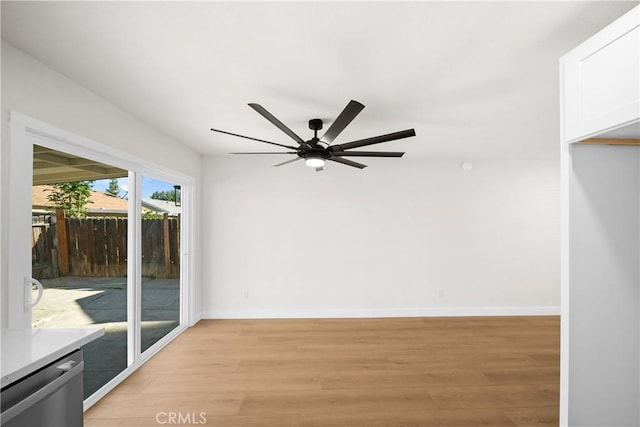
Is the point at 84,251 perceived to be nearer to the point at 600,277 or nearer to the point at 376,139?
the point at 376,139

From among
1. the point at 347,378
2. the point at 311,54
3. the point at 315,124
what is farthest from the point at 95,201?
the point at 347,378

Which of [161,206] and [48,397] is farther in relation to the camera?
[161,206]

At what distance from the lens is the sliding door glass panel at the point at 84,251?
6.57 feet

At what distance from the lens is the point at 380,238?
4.61 m

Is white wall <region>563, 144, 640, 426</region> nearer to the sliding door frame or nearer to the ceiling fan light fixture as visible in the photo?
the ceiling fan light fixture

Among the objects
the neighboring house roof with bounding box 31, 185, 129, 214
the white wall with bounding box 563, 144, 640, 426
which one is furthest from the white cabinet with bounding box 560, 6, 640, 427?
the neighboring house roof with bounding box 31, 185, 129, 214

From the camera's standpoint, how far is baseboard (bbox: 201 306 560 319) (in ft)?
14.6

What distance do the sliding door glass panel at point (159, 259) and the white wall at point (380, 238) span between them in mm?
590

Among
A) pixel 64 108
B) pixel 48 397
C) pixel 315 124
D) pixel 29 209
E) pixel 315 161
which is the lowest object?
pixel 48 397

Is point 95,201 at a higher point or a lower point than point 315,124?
lower

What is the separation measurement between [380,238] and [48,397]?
13.3 feet

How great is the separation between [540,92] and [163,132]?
3646mm

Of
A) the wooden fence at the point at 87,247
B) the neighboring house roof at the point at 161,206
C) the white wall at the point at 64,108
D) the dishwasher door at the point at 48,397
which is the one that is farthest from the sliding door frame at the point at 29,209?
the dishwasher door at the point at 48,397

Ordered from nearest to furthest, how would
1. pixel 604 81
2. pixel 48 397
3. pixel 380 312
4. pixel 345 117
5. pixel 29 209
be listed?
pixel 48 397 < pixel 604 81 < pixel 29 209 < pixel 345 117 < pixel 380 312
